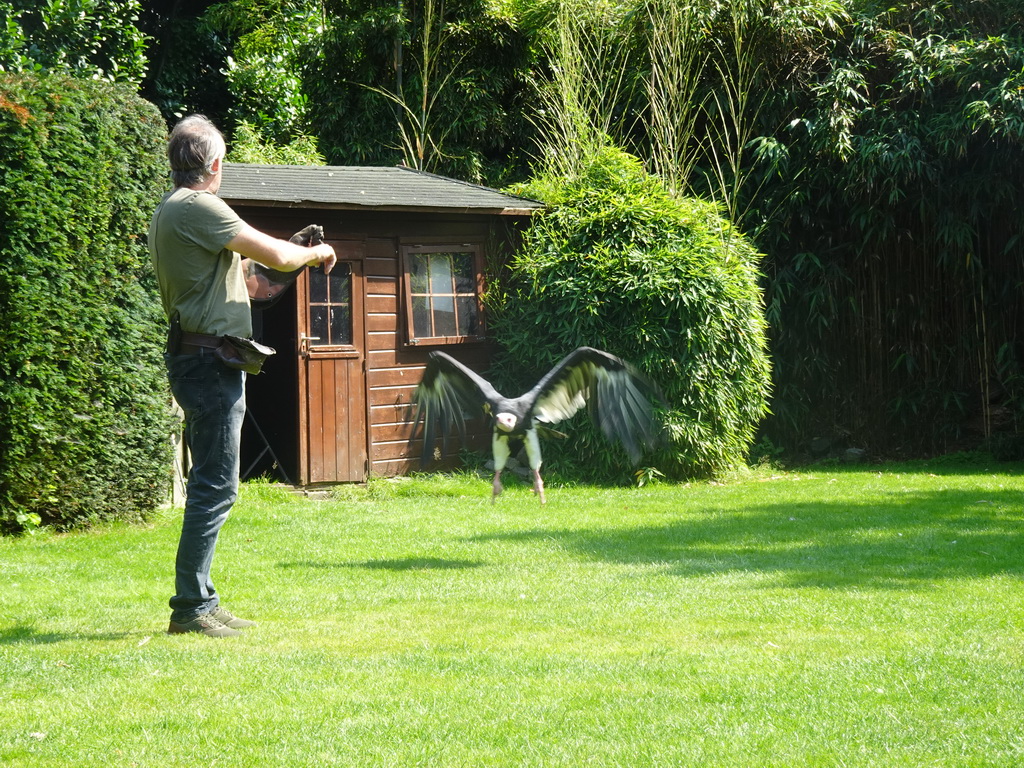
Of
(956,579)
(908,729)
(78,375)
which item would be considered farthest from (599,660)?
(78,375)

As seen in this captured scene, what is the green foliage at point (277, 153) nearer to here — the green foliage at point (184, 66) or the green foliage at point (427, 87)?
the green foliage at point (427, 87)

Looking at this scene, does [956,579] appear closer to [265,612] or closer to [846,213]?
[265,612]

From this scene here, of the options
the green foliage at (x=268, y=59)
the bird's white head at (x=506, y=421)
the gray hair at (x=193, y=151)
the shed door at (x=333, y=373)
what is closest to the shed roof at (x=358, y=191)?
the shed door at (x=333, y=373)

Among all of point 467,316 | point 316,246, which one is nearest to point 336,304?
point 467,316

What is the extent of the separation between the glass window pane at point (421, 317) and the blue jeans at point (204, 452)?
6.30 metres

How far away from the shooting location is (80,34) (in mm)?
14195

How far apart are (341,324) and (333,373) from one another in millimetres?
458

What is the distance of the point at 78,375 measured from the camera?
22.7 feet

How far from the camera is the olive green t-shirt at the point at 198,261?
4.06m

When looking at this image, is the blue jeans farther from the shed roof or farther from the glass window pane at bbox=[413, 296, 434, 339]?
the glass window pane at bbox=[413, 296, 434, 339]

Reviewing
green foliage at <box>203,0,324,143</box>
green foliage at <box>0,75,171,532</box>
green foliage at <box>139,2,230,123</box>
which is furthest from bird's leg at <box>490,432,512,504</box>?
green foliage at <box>139,2,230,123</box>

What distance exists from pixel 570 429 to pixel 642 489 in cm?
85

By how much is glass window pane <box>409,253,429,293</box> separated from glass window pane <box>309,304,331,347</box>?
987 millimetres

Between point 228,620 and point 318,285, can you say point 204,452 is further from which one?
point 318,285
